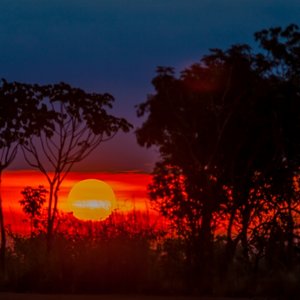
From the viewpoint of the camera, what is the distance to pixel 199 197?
46.9 ft

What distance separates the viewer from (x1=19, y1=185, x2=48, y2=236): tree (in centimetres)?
1662

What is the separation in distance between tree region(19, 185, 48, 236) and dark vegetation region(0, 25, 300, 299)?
0.92 feet

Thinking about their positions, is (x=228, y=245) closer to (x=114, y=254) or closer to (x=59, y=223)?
(x=114, y=254)

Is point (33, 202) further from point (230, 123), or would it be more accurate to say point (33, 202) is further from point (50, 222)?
point (230, 123)

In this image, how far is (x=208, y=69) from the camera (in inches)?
656

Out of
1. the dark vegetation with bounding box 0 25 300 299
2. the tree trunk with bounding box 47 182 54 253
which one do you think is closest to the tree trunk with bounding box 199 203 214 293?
the dark vegetation with bounding box 0 25 300 299

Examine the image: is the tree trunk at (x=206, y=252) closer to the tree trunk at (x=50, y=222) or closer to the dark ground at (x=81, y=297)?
the dark ground at (x=81, y=297)

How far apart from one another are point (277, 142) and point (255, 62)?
6.69ft

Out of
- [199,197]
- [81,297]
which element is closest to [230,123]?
[199,197]

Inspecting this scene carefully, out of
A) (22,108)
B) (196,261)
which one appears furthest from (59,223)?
(196,261)

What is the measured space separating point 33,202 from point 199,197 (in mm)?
4404

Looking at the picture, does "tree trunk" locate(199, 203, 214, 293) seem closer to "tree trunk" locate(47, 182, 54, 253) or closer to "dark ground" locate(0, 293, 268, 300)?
"dark ground" locate(0, 293, 268, 300)

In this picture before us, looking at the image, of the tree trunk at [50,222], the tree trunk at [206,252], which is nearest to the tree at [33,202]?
the tree trunk at [50,222]

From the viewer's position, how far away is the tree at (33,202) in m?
16.6
